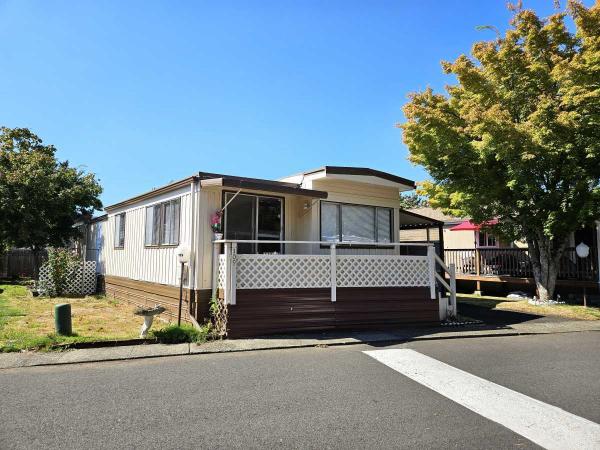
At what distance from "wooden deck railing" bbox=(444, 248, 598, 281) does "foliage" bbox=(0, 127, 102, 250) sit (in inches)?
675

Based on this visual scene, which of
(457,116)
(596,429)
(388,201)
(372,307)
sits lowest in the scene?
(596,429)

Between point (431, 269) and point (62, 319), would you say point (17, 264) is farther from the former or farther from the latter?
point (431, 269)

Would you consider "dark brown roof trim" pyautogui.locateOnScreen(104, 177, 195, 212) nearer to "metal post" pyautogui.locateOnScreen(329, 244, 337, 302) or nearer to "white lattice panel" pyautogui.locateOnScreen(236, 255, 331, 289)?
"white lattice panel" pyautogui.locateOnScreen(236, 255, 331, 289)

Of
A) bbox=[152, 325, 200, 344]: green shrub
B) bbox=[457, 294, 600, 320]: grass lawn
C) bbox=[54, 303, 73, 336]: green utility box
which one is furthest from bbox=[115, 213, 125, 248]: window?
bbox=[457, 294, 600, 320]: grass lawn

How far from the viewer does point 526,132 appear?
39.6ft

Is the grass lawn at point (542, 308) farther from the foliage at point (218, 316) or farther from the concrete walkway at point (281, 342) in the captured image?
the foliage at point (218, 316)

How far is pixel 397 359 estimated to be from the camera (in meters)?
7.00

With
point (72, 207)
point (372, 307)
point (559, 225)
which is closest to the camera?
point (372, 307)

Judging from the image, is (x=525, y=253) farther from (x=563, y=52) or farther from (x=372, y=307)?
(x=372, y=307)

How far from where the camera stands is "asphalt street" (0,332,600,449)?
3.91 m

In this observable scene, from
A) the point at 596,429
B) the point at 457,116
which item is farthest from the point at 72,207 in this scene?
the point at 596,429

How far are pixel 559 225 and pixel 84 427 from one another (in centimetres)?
1331

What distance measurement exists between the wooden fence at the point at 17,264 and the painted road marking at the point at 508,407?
23080 mm

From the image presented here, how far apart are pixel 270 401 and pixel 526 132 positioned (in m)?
10.8
